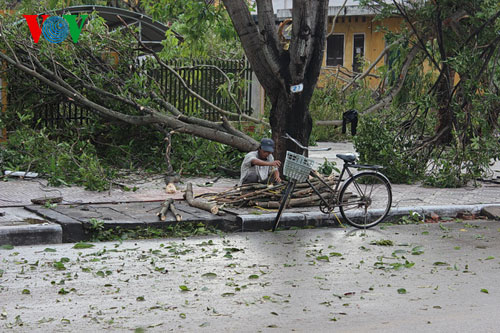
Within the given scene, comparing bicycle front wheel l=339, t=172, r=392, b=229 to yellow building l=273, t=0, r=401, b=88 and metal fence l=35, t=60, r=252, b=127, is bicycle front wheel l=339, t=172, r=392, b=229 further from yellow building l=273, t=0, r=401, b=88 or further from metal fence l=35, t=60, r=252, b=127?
yellow building l=273, t=0, r=401, b=88

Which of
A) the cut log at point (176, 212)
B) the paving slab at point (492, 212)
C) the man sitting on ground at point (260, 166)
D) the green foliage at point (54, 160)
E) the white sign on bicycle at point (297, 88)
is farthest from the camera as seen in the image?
the green foliage at point (54, 160)

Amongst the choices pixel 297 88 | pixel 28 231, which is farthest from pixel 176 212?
pixel 297 88

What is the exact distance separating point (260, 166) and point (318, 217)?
1.19m

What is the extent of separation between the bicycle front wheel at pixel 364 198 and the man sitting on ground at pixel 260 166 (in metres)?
1.00

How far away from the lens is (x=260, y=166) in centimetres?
1034

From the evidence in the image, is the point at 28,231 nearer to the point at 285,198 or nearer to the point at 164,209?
the point at 164,209

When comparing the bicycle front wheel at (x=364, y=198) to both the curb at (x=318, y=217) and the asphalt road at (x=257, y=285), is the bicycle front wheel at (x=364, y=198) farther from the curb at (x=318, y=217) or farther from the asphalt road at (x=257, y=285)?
the asphalt road at (x=257, y=285)

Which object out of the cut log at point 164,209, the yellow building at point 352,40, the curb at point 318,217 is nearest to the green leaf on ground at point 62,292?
the cut log at point 164,209

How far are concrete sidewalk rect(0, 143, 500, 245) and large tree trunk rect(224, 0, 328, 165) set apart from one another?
1.61 m

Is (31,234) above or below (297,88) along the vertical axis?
below

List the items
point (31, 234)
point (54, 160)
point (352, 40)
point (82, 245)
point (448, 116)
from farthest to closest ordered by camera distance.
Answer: point (352, 40) → point (448, 116) → point (54, 160) → point (31, 234) → point (82, 245)

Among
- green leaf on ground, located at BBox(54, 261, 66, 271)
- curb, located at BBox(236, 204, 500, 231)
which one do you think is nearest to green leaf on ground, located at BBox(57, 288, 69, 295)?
green leaf on ground, located at BBox(54, 261, 66, 271)

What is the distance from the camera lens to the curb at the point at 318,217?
934 centimetres

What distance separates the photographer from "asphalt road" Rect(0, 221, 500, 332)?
5.19 meters
